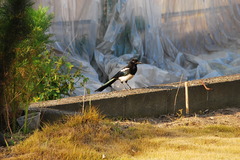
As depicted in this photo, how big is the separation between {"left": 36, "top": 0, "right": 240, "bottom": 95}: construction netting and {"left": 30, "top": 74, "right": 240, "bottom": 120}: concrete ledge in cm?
183

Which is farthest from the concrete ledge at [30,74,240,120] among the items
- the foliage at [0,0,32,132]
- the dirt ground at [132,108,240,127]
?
the foliage at [0,0,32,132]

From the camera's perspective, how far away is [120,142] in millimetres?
4750

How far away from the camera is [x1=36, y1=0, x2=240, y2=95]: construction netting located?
28.3 feet

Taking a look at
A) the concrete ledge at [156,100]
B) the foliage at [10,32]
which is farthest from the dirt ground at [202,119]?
the foliage at [10,32]

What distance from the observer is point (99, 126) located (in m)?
4.97

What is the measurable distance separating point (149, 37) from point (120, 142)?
16.4 feet

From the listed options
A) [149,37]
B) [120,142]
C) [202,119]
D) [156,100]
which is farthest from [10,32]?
[149,37]

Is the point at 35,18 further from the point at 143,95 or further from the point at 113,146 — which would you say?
the point at 113,146

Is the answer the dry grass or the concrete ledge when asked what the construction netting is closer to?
the concrete ledge

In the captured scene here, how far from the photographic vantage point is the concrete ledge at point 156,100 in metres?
5.92

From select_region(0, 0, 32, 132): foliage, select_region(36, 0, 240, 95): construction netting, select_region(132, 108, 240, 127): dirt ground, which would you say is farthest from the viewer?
select_region(36, 0, 240, 95): construction netting

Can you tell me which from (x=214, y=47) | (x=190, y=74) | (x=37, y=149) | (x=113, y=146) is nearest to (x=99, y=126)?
(x=113, y=146)

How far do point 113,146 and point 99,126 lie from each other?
380 mm

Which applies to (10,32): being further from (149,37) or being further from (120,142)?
(149,37)
